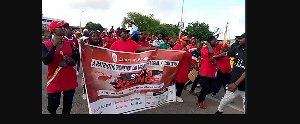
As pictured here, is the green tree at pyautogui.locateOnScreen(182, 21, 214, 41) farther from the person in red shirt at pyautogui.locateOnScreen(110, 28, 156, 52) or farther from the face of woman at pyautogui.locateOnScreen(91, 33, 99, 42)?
the person in red shirt at pyautogui.locateOnScreen(110, 28, 156, 52)

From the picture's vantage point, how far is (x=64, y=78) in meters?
3.54

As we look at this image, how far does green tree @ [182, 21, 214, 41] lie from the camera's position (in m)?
25.6

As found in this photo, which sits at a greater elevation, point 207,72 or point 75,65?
point 75,65

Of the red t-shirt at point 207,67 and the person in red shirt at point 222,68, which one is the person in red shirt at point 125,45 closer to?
the red t-shirt at point 207,67

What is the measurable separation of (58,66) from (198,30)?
23.7 meters

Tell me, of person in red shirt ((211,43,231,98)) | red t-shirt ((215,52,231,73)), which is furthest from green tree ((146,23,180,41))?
red t-shirt ((215,52,231,73))

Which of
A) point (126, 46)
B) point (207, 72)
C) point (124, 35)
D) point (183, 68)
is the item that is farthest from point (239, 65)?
point (124, 35)

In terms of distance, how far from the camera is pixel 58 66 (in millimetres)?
3498

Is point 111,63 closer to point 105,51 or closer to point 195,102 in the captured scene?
point 105,51

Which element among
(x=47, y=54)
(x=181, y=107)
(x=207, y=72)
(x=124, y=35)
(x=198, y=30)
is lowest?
(x=181, y=107)

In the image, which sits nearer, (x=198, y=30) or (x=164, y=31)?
(x=198, y=30)

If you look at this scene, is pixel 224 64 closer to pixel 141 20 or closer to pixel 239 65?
pixel 239 65

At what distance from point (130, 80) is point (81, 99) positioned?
231 cm

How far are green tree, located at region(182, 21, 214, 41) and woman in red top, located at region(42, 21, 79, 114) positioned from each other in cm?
2248
